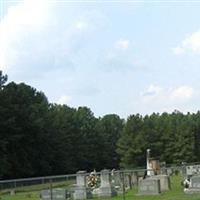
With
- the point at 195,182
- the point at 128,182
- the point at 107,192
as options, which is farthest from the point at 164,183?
the point at 195,182

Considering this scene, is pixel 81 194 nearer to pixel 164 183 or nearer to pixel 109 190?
pixel 109 190

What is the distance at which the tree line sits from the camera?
87.2 m

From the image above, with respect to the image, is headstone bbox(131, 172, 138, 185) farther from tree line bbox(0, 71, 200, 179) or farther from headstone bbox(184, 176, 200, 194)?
tree line bbox(0, 71, 200, 179)

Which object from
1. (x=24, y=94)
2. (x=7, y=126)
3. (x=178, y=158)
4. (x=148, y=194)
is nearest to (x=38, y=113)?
(x=24, y=94)

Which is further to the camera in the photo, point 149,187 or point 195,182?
point 149,187

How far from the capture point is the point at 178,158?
115812 mm

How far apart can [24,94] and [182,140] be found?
34.2m

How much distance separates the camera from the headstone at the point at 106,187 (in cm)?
3625

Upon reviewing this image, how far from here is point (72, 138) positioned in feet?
391

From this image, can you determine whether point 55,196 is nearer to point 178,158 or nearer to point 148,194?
point 148,194

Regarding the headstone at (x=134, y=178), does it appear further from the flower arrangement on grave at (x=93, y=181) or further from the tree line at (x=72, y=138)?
the tree line at (x=72, y=138)

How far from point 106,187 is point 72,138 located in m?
82.8

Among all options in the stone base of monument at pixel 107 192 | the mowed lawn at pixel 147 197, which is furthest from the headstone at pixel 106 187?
the mowed lawn at pixel 147 197

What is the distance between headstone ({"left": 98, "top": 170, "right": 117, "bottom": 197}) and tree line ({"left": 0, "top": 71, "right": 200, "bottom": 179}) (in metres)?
41.9
